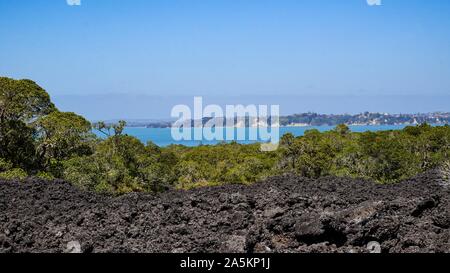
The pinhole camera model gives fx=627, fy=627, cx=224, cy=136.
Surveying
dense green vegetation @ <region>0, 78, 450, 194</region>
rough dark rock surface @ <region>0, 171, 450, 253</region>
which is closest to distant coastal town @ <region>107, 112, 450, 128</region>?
dense green vegetation @ <region>0, 78, 450, 194</region>

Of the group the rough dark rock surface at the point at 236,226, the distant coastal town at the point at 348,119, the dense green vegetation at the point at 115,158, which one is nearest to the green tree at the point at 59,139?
the dense green vegetation at the point at 115,158

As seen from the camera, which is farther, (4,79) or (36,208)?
(4,79)

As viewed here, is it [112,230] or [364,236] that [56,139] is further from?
[364,236]

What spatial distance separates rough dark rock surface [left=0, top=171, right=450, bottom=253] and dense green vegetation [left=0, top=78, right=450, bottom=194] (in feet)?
34.0

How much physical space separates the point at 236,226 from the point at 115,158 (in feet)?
52.0

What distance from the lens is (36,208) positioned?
44.1 ft

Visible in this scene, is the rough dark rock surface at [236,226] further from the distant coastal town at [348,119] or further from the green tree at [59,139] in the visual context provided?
the distant coastal town at [348,119]

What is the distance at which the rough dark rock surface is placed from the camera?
9.31 meters

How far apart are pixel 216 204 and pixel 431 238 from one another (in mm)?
4461

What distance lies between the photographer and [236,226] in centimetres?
1062

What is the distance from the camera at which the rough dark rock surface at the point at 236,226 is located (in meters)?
9.31

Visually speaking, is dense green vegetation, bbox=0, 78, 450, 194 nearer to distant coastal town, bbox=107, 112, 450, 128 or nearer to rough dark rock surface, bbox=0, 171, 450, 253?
rough dark rock surface, bbox=0, 171, 450, 253

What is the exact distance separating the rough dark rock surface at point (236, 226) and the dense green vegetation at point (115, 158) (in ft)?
34.0
